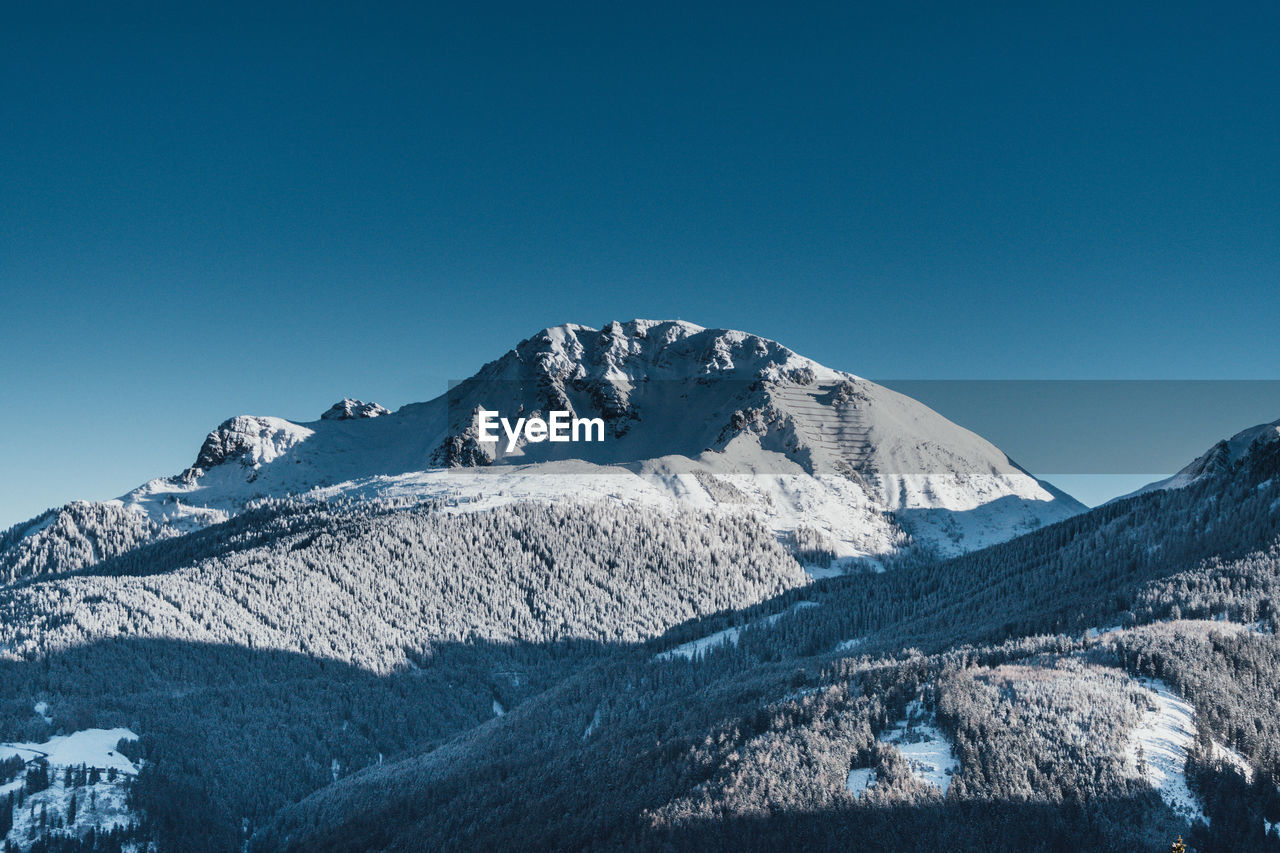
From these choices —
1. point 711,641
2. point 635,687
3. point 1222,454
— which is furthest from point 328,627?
point 1222,454

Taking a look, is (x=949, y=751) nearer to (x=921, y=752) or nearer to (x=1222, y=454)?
(x=921, y=752)

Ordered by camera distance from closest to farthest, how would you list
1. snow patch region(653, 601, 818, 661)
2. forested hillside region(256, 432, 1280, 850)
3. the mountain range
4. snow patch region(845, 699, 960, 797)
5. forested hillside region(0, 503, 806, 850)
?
1. forested hillside region(256, 432, 1280, 850)
2. the mountain range
3. snow patch region(845, 699, 960, 797)
4. forested hillside region(0, 503, 806, 850)
5. snow patch region(653, 601, 818, 661)

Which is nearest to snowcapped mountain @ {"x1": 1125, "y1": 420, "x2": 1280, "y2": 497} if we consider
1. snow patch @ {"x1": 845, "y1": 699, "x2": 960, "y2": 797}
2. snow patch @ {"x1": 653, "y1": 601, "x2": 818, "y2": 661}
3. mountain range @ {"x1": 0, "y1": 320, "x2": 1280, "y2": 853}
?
mountain range @ {"x1": 0, "y1": 320, "x2": 1280, "y2": 853}

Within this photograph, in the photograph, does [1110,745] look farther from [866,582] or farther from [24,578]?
[24,578]

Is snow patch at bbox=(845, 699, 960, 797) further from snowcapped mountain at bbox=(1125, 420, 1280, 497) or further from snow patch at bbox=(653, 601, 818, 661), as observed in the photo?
snowcapped mountain at bbox=(1125, 420, 1280, 497)

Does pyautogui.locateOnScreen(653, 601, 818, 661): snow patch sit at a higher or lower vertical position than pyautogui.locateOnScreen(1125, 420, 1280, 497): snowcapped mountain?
lower

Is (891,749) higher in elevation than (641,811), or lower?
higher

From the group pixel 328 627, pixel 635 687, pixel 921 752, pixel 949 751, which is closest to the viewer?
pixel 949 751

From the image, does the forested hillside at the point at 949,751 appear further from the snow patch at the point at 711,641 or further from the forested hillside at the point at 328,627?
the snow patch at the point at 711,641

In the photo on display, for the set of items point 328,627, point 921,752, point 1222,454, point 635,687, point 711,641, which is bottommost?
point 635,687

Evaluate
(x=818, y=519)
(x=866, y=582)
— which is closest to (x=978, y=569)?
(x=866, y=582)

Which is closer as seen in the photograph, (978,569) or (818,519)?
(978,569)
